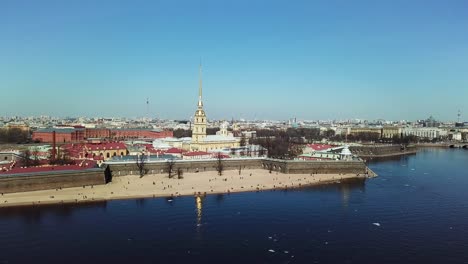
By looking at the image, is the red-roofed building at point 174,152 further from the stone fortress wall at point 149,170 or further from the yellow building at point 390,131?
the yellow building at point 390,131

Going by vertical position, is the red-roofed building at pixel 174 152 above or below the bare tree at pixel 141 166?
above

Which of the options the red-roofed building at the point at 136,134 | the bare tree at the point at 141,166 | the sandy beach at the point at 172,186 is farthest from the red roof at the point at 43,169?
the red-roofed building at the point at 136,134

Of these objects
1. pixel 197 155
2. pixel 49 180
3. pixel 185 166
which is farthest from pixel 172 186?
pixel 197 155

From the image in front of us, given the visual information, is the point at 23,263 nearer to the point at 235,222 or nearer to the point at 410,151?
the point at 235,222

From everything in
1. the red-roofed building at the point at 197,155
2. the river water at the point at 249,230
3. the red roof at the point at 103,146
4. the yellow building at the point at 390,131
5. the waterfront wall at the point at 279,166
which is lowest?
the river water at the point at 249,230

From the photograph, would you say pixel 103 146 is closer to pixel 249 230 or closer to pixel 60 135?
pixel 249 230
